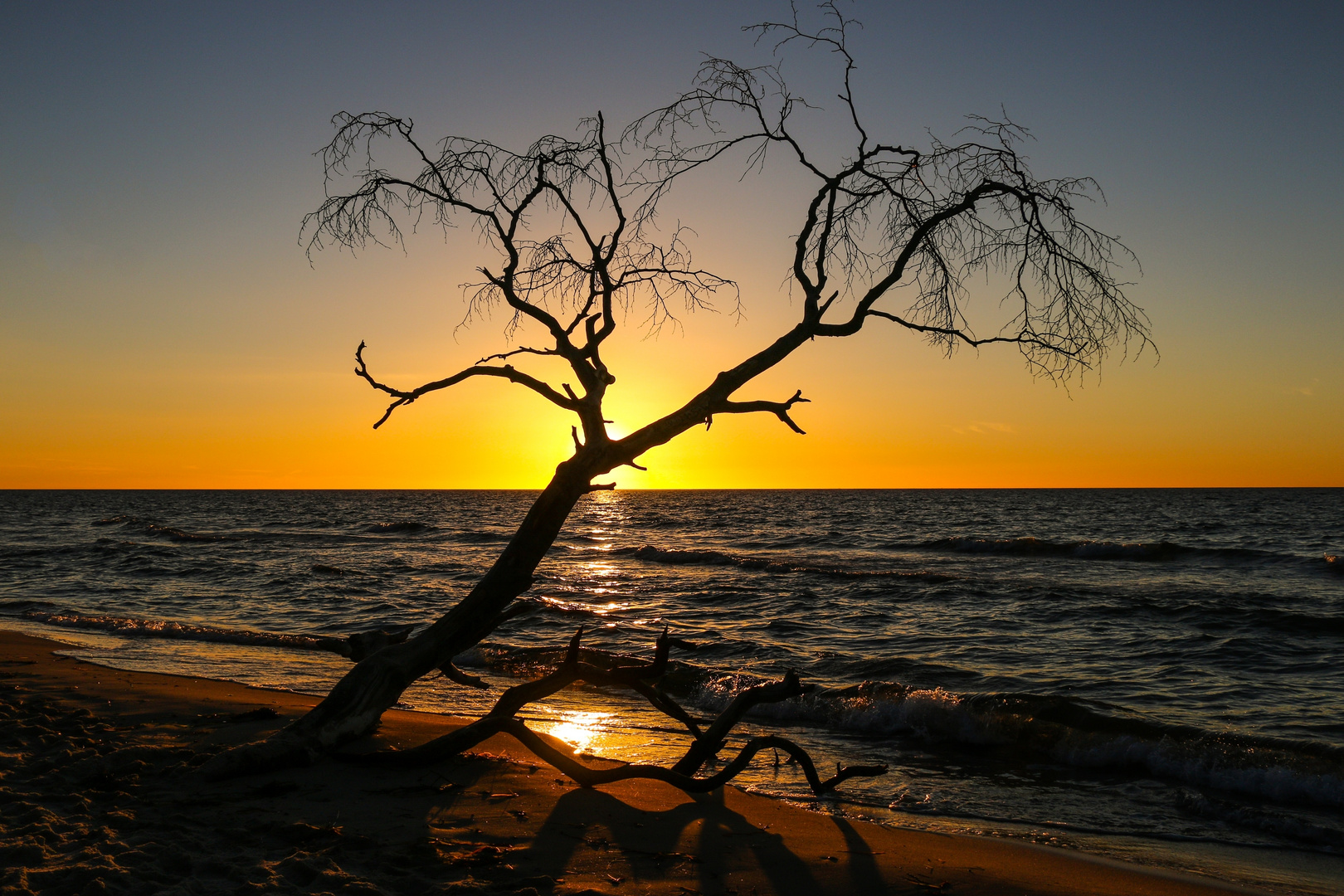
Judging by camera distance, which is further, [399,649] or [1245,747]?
[1245,747]

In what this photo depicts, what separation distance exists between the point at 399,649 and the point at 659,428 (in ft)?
8.98

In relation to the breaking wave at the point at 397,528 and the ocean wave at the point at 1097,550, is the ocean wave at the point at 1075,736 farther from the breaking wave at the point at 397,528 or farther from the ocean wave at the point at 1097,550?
the breaking wave at the point at 397,528

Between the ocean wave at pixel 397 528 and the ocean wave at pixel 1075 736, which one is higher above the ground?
the ocean wave at pixel 1075 736

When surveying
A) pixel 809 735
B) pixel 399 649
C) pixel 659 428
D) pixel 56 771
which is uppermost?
pixel 659 428

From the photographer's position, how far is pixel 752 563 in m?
31.1

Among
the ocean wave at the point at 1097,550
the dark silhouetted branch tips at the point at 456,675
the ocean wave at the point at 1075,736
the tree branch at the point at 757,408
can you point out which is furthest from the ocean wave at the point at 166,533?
the tree branch at the point at 757,408

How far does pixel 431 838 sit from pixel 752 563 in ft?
87.0

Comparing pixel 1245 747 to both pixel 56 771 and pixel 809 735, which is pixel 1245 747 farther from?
pixel 56 771

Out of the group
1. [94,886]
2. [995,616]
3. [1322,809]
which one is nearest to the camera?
[94,886]

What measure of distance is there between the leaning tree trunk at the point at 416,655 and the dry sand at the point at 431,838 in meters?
0.18

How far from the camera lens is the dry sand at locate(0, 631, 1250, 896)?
14.4ft

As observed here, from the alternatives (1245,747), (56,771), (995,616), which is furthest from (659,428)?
(995,616)

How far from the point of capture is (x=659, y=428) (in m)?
5.98

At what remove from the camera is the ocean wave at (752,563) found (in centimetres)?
2595
